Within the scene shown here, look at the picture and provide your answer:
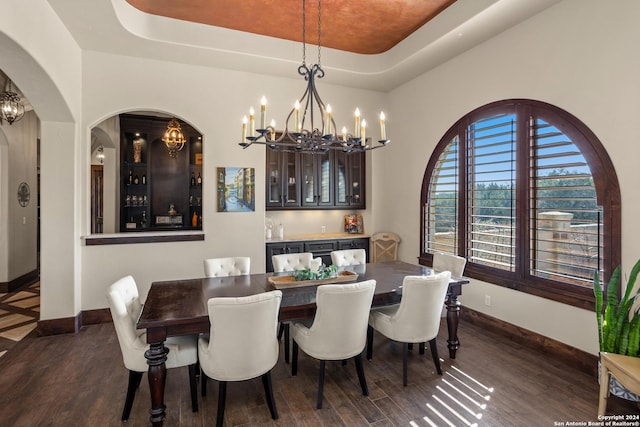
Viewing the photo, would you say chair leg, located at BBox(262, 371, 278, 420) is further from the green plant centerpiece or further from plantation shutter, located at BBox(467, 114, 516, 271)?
plantation shutter, located at BBox(467, 114, 516, 271)

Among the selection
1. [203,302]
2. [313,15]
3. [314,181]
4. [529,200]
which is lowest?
[203,302]

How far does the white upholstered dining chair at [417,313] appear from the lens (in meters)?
2.72

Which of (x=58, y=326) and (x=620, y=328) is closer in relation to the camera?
(x=620, y=328)

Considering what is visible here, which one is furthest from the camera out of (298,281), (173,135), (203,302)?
(173,135)

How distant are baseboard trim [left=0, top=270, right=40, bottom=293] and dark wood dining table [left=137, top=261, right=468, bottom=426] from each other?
4589mm

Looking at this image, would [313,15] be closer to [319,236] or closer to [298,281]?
[298,281]


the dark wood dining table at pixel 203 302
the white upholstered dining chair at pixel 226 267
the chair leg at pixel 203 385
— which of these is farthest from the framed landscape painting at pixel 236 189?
the chair leg at pixel 203 385

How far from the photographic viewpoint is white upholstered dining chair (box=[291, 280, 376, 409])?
94.3 inches

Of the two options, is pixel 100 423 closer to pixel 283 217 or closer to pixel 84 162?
pixel 84 162

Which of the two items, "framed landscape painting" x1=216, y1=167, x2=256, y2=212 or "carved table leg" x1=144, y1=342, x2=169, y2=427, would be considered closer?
"carved table leg" x1=144, y1=342, x2=169, y2=427

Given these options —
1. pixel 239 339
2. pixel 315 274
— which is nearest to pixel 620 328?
pixel 315 274

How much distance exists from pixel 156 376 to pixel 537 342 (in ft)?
11.4

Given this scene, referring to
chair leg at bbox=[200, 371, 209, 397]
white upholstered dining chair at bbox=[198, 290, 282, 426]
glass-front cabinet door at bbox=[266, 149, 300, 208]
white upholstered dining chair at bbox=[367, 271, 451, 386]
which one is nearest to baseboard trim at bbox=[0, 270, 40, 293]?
glass-front cabinet door at bbox=[266, 149, 300, 208]

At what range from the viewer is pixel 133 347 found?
89.5 inches
